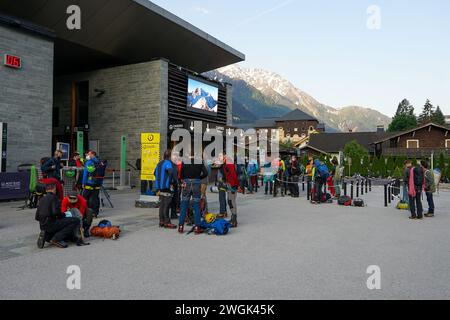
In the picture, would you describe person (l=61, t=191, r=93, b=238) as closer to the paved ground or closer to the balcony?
the paved ground

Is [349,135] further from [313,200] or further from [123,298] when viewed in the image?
[123,298]

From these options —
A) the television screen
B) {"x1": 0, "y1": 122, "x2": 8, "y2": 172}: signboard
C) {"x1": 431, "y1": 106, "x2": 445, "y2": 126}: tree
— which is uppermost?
{"x1": 431, "y1": 106, "x2": 445, "y2": 126}: tree

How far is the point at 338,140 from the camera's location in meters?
80.4

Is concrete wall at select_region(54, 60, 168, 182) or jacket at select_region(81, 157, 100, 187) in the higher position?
concrete wall at select_region(54, 60, 168, 182)

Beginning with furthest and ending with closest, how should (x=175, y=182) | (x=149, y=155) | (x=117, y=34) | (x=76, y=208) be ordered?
1. (x=117, y=34)
2. (x=149, y=155)
3. (x=175, y=182)
4. (x=76, y=208)

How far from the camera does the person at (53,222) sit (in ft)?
21.0

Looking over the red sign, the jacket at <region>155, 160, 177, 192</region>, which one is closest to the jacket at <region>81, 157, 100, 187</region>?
the jacket at <region>155, 160, 177, 192</region>

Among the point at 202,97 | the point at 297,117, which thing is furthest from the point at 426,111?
the point at 202,97

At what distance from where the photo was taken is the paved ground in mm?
4383

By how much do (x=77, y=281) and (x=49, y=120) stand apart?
13.6 metres

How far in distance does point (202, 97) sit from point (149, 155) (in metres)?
12.8

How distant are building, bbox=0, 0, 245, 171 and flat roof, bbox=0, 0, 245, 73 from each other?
0.05 metres

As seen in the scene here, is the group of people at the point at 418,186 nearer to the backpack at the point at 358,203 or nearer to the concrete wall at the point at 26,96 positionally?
the backpack at the point at 358,203

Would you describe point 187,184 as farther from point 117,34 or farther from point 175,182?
point 117,34
